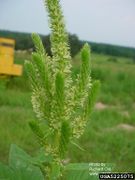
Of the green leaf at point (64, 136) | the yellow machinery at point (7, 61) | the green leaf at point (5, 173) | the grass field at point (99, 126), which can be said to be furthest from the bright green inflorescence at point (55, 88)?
the yellow machinery at point (7, 61)

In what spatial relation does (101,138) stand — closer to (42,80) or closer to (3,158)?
(3,158)

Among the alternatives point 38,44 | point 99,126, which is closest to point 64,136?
point 38,44

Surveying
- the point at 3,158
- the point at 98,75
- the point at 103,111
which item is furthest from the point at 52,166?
the point at 98,75

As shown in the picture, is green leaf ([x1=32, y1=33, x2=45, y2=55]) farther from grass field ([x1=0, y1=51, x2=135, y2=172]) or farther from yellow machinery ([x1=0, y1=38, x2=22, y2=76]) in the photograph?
yellow machinery ([x1=0, y1=38, x2=22, y2=76])

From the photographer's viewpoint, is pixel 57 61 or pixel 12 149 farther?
pixel 12 149

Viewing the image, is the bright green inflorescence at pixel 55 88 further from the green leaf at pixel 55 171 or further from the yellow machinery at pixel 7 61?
the yellow machinery at pixel 7 61

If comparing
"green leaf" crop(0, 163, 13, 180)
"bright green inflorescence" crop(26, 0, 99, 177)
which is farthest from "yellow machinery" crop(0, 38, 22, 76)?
"bright green inflorescence" crop(26, 0, 99, 177)

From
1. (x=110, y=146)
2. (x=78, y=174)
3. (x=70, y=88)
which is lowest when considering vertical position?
→ (x=110, y=146)

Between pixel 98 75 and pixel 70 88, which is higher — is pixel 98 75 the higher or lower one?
the lower one
